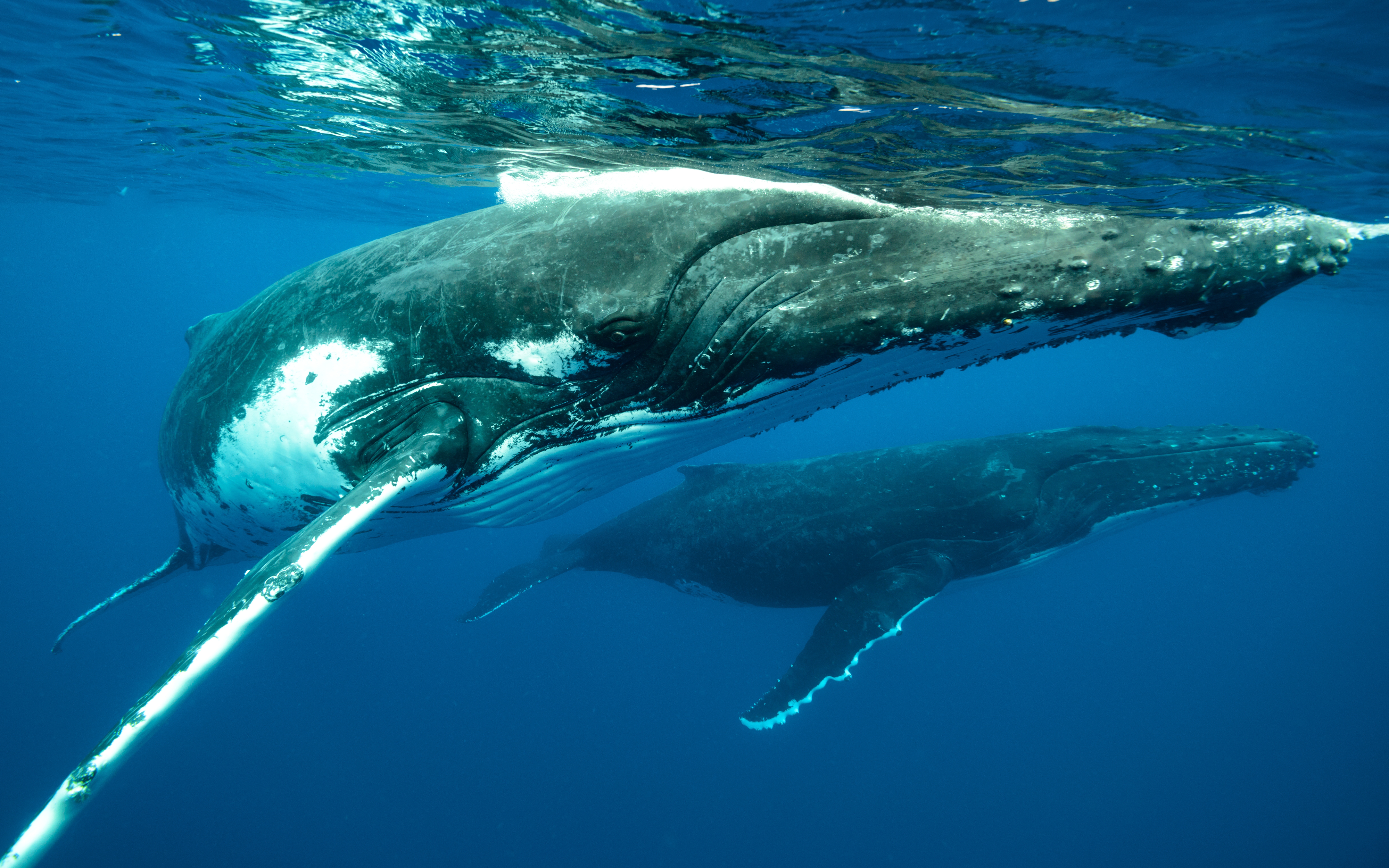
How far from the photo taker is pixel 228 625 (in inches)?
118

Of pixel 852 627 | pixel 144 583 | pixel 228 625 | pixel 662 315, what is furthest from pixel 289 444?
pixel 852 627

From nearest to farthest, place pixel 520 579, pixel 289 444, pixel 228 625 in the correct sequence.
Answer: pixel 228 625 → pixel 289 444 → pixel 520 579

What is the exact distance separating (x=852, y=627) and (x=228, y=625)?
8452 millimetres

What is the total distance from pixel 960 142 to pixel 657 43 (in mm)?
4043

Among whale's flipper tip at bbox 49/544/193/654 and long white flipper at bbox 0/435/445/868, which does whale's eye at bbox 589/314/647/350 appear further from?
whale's flipper tip at bbox 49/544/193/654

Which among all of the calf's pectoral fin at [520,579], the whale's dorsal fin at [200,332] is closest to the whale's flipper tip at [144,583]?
the whale's dorsal fin at [200,332]

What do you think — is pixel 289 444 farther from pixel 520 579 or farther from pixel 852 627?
pixel 520 579

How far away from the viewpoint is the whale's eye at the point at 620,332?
400 centimetres

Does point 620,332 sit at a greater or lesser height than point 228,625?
greater

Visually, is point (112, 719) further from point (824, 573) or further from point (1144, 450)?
point (1144, 450)

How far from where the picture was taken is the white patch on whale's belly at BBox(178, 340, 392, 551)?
4.62m

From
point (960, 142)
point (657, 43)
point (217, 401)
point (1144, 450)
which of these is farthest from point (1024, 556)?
point (217, 401)

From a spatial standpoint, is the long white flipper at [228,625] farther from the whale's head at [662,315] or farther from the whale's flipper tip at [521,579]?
the whale's flipper tip at [521,579]

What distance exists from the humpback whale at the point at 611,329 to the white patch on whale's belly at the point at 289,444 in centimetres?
2
